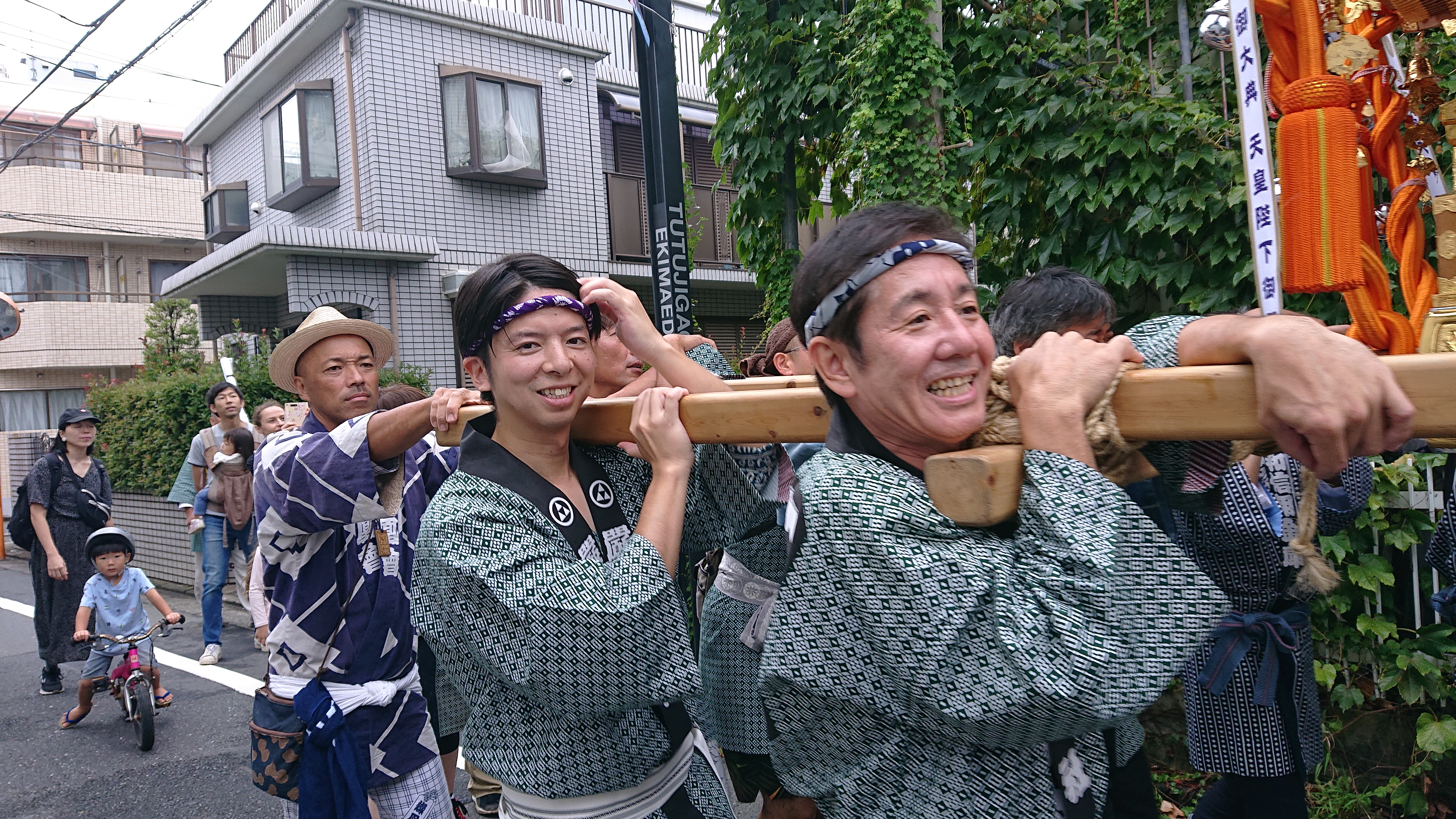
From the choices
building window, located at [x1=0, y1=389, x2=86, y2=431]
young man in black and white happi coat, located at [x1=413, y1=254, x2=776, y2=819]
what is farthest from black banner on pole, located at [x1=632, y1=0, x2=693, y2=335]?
building window, located at [x1=0, y1=389, x2=86, y2=431]

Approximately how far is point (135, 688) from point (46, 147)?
986 inches

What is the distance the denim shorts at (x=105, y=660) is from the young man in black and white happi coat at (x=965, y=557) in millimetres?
6033

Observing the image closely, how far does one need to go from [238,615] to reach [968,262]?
9224 mm

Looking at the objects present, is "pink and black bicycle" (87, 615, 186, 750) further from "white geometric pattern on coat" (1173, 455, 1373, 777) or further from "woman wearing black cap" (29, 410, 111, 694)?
"white geometric pattern on coat" (1173, 455, 1373, 777)

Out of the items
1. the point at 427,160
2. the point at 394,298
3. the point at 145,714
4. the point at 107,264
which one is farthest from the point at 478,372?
the point at 107,264

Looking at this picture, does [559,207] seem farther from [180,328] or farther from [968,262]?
[968,262]

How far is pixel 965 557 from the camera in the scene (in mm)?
1242

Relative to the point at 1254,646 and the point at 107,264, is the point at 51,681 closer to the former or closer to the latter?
the point at 1254,646

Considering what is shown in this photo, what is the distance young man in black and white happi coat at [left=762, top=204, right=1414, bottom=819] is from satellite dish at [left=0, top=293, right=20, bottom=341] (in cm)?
1423

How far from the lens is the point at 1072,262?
5043 millimetres

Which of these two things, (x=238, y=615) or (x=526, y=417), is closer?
(x=526, y=417)

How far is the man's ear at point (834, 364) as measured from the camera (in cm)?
148

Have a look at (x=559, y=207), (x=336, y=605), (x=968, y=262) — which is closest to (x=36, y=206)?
(x=559, y=207)

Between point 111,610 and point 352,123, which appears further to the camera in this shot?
point 352,123
